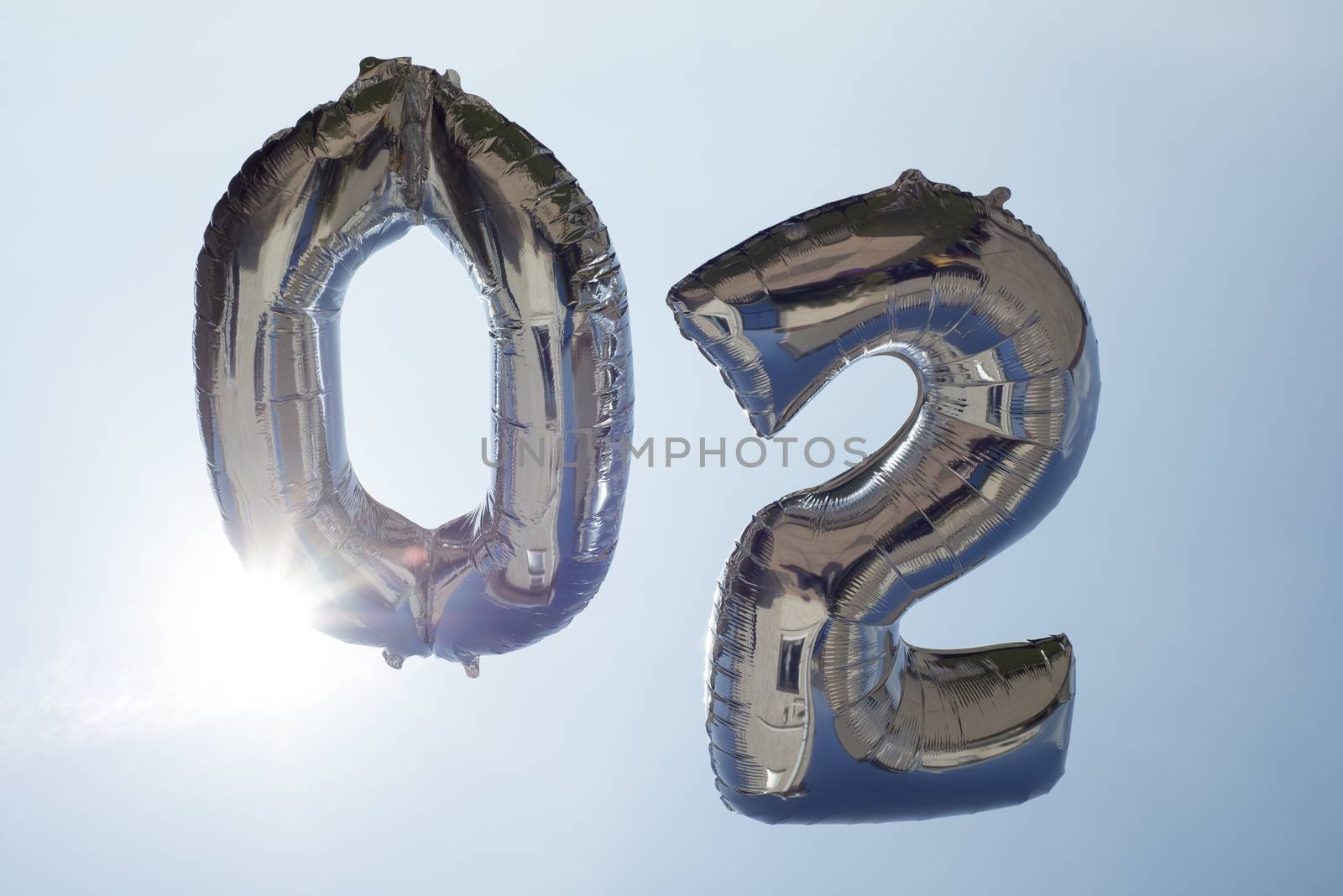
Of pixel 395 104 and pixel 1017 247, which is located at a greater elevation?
pixel 395 104

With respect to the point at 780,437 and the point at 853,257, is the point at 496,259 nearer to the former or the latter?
the point at 853,257

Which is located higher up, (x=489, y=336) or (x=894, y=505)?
(x=489, y=336)

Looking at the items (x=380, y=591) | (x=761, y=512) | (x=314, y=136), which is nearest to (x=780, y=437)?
(x=761, y=512)
